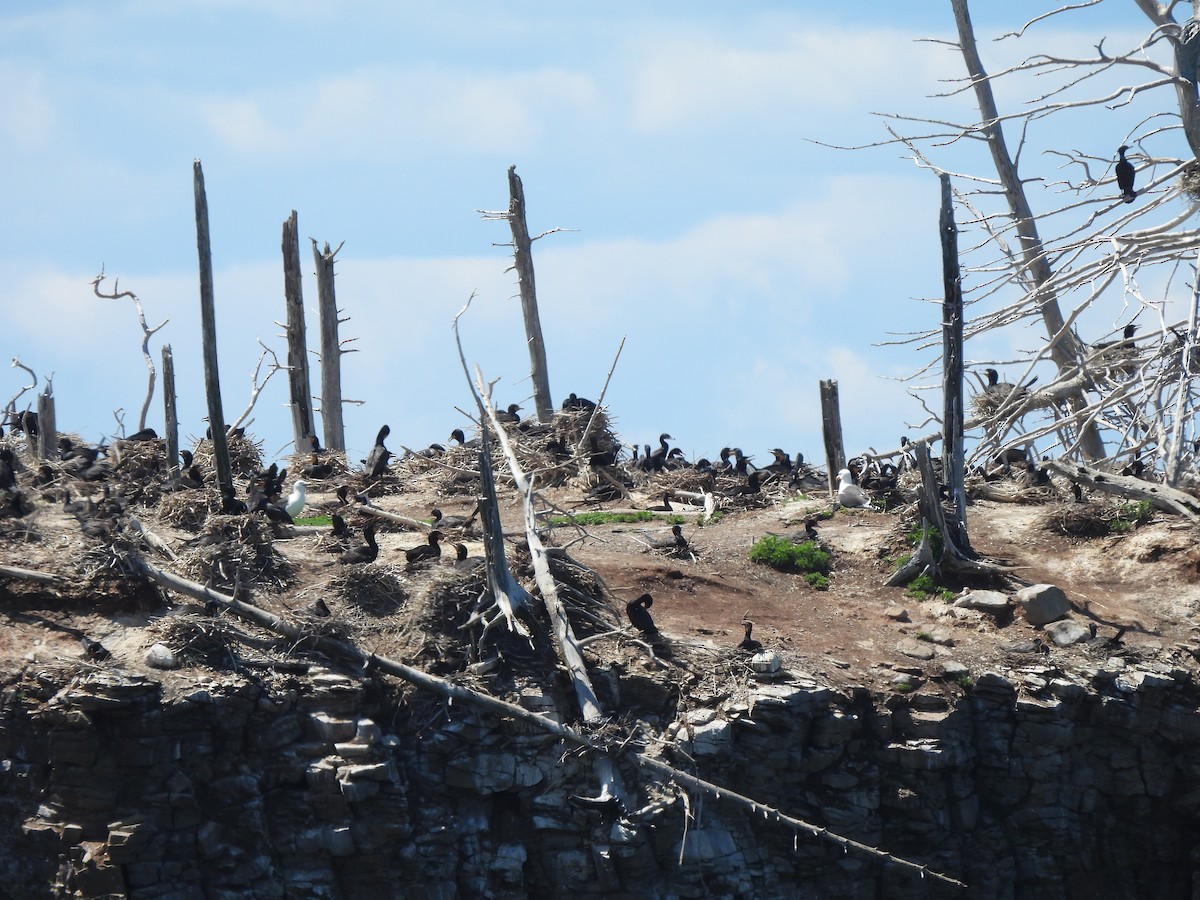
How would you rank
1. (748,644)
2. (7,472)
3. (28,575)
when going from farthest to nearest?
(7,472) → (748,644) → (28,575)

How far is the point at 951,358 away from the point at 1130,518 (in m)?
3.12

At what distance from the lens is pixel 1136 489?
18.9 meters

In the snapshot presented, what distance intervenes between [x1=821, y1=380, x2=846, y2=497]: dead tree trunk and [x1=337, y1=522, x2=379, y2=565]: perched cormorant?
26.0ft

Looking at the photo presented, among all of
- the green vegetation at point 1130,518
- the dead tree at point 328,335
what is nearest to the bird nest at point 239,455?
the dead tree at point 328,335

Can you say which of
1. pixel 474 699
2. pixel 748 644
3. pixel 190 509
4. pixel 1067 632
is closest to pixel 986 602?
pixel 1067 632

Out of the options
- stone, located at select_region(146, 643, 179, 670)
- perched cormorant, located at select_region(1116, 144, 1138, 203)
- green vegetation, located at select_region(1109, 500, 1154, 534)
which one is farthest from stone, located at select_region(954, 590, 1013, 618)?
stone, located at select_region(146, 643, 179, 670)

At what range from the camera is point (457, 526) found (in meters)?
17.6

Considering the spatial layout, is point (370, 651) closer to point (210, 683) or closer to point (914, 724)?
point (210, 683)

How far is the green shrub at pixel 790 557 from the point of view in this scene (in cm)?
1902

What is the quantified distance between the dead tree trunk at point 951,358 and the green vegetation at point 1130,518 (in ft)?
6.50

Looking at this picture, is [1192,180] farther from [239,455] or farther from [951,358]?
[239,455]

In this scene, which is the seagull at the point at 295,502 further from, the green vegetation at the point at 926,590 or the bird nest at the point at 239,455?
the green vegetation at the point at 926,590

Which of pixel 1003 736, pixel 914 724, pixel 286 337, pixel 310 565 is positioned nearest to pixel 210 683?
pixel 310 565

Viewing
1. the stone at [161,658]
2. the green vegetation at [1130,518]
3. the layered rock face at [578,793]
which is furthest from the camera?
the green vegetation at [1130,518]
